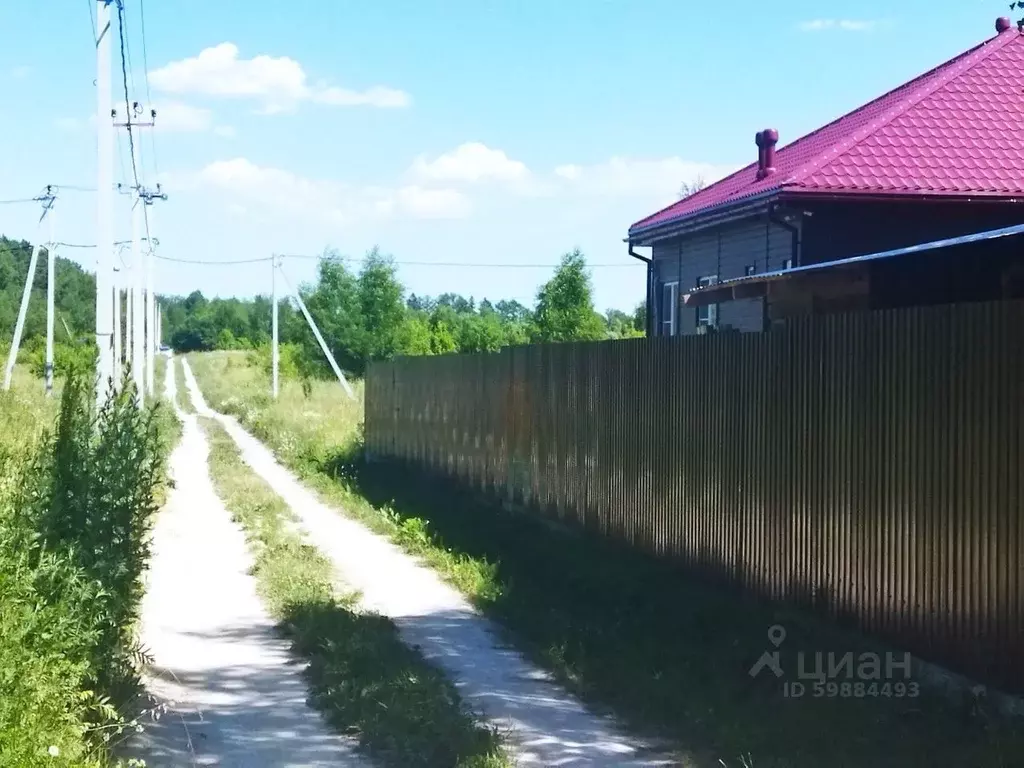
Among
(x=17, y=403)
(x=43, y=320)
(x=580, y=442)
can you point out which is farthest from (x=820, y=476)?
(x=43, y=320)

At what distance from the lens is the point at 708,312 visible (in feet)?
54.6

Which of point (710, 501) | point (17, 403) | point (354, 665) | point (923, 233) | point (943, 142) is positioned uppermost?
point (943, 142)

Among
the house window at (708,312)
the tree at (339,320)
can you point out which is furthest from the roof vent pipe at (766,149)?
the tree at (339,320)

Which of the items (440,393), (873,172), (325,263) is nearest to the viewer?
(873,172)

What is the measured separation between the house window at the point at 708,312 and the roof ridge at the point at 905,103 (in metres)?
2.47

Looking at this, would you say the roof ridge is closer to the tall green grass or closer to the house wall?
the house wall

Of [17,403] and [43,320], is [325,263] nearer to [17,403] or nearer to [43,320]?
[43,320]

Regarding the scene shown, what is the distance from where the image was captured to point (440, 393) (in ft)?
57.9

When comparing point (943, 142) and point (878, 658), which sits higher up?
point (943, 142)

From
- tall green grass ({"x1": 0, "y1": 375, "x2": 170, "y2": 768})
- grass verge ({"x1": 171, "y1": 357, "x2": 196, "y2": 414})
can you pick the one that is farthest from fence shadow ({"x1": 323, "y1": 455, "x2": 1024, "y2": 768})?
grass verge ({"x1": 171, "y1": 357, "x2": 196, "y2": 414})

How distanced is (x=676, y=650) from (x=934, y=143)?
930 centimetres

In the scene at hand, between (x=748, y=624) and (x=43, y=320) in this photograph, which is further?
(x=43, y=320)

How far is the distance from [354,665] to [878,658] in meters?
3.11

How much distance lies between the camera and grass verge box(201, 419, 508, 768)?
5871mm
